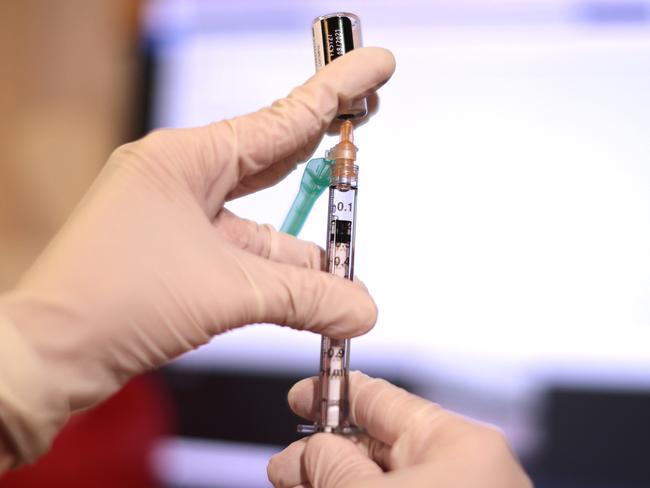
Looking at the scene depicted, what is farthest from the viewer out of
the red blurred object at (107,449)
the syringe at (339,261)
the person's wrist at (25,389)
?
the red blurred object at (107,449)

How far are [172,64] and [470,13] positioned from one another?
68 centimetres

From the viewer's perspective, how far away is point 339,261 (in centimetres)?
61

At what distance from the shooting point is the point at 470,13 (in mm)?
1200

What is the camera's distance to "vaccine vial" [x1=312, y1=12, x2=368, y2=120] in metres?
0.61

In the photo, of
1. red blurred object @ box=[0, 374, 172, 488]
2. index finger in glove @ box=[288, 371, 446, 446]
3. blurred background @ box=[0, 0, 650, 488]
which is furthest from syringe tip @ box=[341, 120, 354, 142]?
red blurred object @ box=[0, 374, 172, 488]

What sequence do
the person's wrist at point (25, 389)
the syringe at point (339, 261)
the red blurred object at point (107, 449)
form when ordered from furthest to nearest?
the red blurred object at point (107, 449), the syringe at point (339, 261), the person's wrist at point (25, 389)

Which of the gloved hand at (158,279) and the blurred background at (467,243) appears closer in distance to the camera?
the gloved hand at (158,279)

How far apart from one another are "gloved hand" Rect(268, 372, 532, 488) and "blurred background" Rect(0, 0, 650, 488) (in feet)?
1.72

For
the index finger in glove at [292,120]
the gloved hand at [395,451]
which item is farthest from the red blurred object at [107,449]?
the index finger in glove at [292,120]

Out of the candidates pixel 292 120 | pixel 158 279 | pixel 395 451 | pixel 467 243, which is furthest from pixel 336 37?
pixel 467 243

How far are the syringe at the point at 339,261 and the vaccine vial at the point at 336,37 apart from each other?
76 mm

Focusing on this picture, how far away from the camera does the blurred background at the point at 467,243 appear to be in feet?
3.50

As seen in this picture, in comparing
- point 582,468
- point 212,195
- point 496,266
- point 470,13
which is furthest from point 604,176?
point 212,195

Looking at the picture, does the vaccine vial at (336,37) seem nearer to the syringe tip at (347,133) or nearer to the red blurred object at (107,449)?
the syringe tip at (347,133)
